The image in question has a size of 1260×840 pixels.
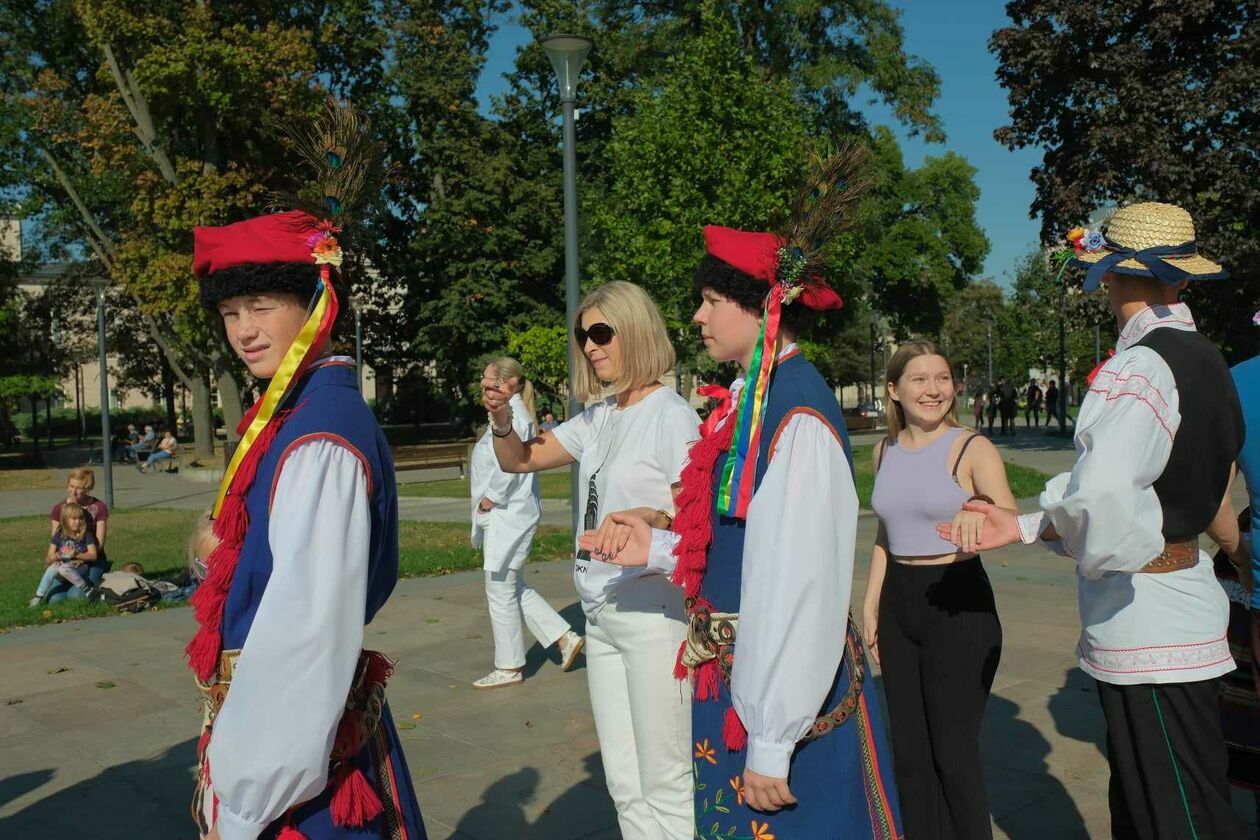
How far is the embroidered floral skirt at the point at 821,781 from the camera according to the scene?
8.36 feet

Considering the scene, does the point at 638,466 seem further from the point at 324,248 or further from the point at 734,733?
the point at 324,248

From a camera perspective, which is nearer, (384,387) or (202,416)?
(202,416)

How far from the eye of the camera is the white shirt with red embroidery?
2615mm

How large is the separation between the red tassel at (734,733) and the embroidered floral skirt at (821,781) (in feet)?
0.10

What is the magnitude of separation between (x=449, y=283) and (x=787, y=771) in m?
37.5

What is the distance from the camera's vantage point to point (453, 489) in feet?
73.6

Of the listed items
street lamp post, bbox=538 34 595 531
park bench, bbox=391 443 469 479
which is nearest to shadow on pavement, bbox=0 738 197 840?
street lamp post, bbox=538 34 595 531

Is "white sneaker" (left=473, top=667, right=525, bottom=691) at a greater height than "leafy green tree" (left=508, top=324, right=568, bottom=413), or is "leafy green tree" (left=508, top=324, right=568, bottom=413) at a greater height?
"leafy green tree" (left=508, top=324, right=568, bottom=413)

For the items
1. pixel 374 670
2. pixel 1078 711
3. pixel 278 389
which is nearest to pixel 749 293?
pixel 278 389

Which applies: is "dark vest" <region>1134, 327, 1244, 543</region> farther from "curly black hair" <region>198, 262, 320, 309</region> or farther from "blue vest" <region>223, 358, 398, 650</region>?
"curly black hair" <region>198, 262, 320, 309</region>

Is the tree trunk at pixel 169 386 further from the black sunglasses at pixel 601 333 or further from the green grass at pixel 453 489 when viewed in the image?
the black sunglasses at pixel 601 333

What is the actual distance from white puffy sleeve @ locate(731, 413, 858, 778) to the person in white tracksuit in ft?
14.5

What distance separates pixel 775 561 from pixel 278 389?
1.20 m

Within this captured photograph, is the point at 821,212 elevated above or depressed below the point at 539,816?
above
